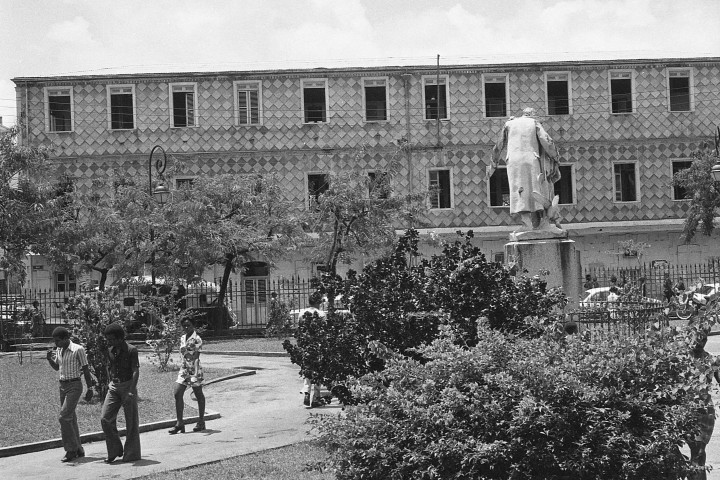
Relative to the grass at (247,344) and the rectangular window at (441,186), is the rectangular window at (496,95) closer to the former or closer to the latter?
the rectangular window at (441,186)

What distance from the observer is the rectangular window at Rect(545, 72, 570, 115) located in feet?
132

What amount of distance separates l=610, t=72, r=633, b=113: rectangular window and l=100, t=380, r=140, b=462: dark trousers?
103ft

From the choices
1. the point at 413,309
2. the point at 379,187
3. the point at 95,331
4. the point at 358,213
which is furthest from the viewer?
the point at 379,187

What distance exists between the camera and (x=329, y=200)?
33.5m

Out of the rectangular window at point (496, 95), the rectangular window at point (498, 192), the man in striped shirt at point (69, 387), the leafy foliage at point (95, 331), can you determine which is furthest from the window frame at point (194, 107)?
the man in striped shirt at point (69, 387)

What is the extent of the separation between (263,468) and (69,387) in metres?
3.56

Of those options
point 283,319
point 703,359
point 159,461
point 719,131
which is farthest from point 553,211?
point 283,319

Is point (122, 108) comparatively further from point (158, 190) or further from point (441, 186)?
point (441, 186)

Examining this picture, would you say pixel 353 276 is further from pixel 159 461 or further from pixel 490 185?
pixel 490 185

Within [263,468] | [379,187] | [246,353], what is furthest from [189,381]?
[379,187]

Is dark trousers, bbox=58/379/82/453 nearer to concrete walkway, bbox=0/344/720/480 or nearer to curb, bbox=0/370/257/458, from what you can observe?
concrete walkway, bbox=0/344/720/480

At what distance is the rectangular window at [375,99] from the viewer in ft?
131

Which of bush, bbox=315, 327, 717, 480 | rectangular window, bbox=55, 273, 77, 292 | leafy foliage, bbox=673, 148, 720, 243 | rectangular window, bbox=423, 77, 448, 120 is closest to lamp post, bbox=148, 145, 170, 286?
rectangular window, bbox=55, 273, 77, 292

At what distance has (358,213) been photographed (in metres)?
33.9
